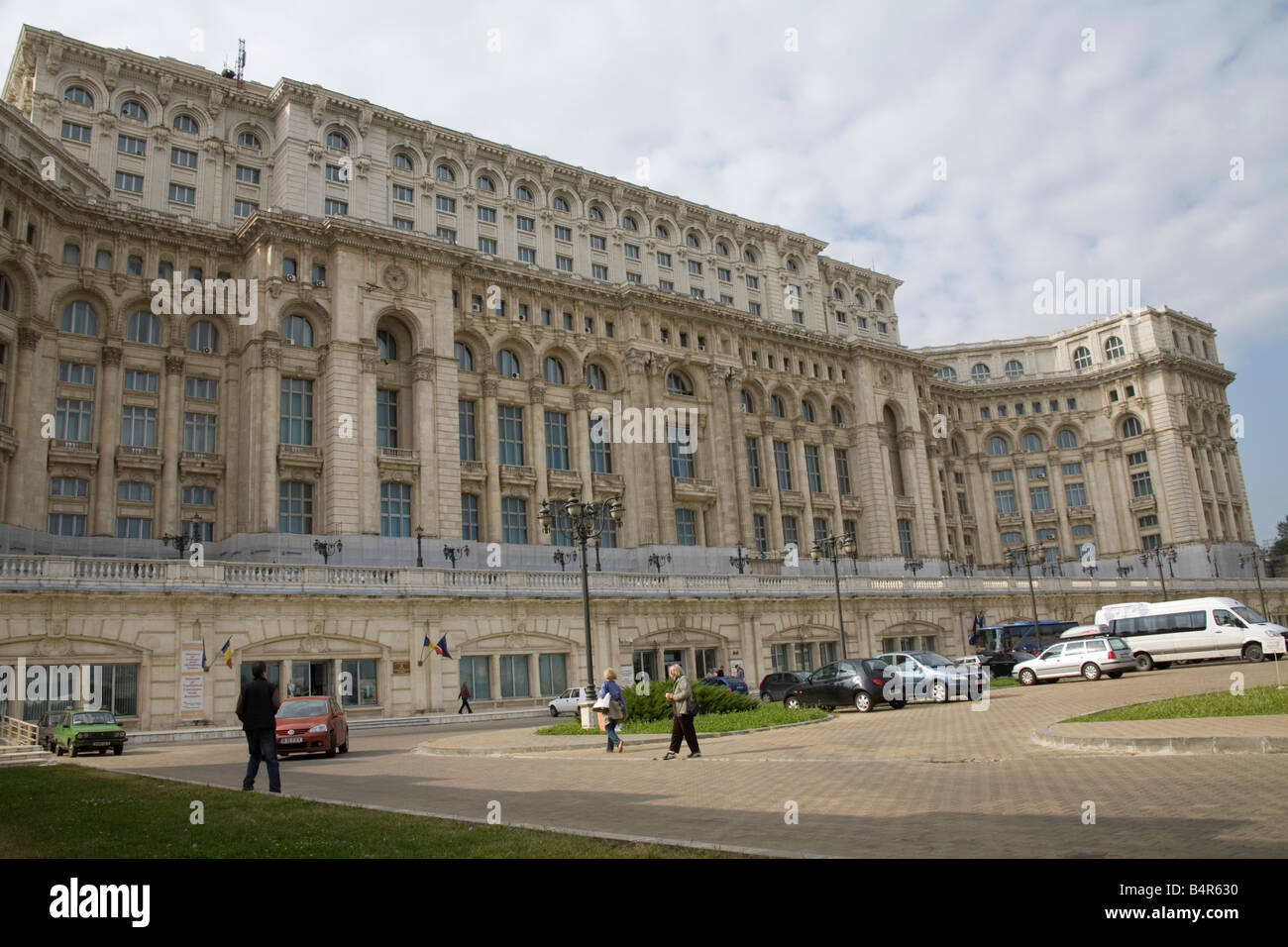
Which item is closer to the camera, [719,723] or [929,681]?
[719,723]

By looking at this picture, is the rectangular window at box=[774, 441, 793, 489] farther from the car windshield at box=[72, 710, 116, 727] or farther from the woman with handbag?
the woman with handbag

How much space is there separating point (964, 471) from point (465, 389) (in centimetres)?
5663

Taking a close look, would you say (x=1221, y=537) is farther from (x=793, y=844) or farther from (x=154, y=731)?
(x=793, y=844)

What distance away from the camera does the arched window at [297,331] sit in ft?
172

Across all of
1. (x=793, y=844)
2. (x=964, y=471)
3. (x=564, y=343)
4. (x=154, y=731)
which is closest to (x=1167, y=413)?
(x=964, y=471)

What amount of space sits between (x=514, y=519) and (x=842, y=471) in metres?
29.9

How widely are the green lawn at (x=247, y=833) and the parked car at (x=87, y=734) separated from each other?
14440mm

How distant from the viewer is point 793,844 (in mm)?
8734

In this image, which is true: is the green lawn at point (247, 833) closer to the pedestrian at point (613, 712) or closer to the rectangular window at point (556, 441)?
the pedestrian at point (613, 712)

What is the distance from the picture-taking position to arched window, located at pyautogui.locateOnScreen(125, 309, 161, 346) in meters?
50.6

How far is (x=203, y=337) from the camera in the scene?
52906mm

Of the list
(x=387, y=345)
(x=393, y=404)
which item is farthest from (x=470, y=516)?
(x=387, y=345)

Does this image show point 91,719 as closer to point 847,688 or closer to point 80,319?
point 847,688

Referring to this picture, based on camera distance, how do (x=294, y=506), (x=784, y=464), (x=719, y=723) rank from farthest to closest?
(x=784, y=464) < (x=294, y=506) < (x=719, y=723)
